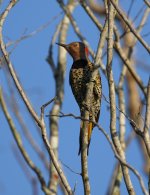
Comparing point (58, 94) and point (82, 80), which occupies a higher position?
point (58, 94)

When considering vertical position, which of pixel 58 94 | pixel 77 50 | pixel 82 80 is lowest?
pixel 82 80

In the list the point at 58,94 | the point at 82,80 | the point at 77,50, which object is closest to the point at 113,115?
the point at 82,80

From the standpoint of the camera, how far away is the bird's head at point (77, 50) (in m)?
6.45

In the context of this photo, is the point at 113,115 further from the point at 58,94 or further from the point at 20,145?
the point at 58,94

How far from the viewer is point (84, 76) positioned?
6.11m

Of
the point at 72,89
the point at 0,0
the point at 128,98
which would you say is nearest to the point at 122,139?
the point at 72,89

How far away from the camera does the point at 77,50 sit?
6.63 metres

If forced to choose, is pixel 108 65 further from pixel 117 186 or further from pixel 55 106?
pixel 55 106

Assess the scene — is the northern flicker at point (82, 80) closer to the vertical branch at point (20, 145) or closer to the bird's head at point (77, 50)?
the bird's head at point (77, 50)

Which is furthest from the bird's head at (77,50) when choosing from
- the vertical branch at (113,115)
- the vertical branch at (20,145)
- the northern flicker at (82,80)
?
the vertical branch at (113,115)

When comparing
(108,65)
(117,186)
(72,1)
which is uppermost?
(72,1)

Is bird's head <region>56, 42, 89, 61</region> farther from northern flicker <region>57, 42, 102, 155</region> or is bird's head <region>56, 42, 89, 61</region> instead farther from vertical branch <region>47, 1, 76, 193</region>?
vertical branch <region>47, 1, 76, 193</region>

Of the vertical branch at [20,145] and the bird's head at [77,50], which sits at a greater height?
the bird's head at [77,50]

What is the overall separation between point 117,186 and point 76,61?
159cm
